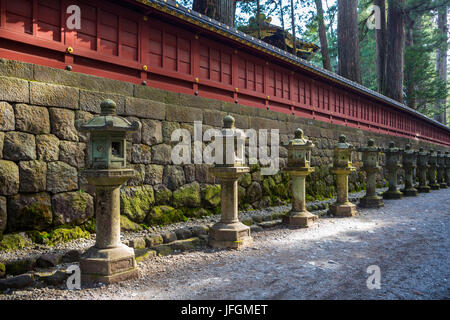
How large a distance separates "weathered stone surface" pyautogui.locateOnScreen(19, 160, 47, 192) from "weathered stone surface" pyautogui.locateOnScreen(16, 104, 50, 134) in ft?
1.51

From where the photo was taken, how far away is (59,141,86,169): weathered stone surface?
432 centimetres

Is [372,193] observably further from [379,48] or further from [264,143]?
[379,48]

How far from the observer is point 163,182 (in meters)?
5.61

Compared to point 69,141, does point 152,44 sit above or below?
above

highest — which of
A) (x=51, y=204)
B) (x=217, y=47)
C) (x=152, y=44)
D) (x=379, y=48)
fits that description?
(x=379, y=48)

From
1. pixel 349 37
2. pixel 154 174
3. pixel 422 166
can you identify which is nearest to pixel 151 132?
pixel 154 174

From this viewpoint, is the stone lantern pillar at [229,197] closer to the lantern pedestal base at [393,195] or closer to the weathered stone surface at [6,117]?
the weathered stone surface at [6,117]

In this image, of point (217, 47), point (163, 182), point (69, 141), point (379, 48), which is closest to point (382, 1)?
point (379, 48)

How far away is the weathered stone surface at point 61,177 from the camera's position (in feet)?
13.6

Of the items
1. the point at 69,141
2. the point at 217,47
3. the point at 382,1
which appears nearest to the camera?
the point at 69,141

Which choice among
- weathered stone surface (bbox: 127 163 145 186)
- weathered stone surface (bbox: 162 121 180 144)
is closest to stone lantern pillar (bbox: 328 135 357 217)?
weathered stone surface (bbox: 162 121 180 144)

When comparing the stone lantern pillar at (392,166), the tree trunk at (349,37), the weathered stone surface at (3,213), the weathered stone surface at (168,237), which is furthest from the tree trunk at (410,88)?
the weathered stone surface at (3,213)

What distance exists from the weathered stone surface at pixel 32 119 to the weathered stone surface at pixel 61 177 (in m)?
0.52

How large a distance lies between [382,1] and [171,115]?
61.2ft
